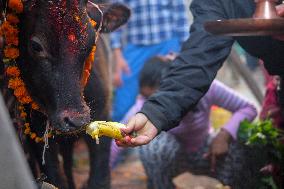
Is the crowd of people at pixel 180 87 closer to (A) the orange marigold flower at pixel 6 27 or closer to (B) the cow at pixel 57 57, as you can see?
(B) the cow at pixel 57 57

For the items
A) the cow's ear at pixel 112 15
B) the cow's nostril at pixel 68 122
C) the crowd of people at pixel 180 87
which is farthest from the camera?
the cow's ear at pixel 112 15

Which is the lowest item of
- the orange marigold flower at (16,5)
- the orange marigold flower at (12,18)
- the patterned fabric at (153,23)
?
the patterned fabric at (153,23)

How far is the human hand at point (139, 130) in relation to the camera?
7.18ft

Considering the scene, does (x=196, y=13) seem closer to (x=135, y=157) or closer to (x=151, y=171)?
(x=151, y=171)

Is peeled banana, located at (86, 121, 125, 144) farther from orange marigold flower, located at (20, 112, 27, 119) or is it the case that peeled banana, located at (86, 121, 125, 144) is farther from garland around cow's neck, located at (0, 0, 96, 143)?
orange marigold flower, located at (20, 112, 27, 119)

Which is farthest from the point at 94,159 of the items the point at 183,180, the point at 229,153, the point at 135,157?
the point at 135,157

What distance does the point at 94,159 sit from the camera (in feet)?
10.2

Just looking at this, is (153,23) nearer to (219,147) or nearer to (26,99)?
(219,147)

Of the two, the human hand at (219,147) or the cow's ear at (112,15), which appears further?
the human hand at (219,147)

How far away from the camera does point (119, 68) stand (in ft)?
17.3

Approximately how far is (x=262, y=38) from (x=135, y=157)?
291cm

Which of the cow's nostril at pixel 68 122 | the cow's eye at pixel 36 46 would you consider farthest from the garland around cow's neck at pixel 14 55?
the cow's nostril at pixel 68 122

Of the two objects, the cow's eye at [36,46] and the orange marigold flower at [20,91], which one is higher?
the cow's eye at [36,46]

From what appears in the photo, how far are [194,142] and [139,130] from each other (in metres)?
1.70
